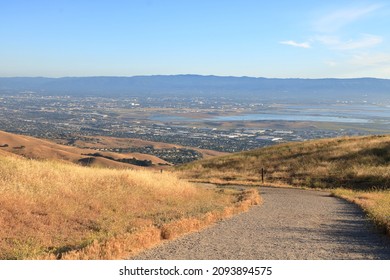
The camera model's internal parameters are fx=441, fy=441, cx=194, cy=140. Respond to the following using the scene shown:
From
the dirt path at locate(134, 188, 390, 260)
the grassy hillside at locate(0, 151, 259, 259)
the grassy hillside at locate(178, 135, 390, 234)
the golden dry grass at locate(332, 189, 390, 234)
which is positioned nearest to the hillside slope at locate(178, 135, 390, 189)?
the grassy hillside at locate(178, 135, 390, 234)

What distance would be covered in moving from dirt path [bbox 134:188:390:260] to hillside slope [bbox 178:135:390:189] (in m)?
12.6

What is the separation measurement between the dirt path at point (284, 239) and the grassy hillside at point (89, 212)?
68 centimetres

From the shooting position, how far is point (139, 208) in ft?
49.8

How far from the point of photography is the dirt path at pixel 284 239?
345 inches

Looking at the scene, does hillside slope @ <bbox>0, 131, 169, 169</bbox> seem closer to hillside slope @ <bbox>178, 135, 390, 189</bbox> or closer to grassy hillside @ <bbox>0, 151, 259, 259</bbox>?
hillside slope @ <bbox>178, 135, 390, 189</bbox>

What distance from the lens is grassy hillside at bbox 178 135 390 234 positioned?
26.9m

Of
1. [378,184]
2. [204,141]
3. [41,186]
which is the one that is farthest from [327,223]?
[204,141]

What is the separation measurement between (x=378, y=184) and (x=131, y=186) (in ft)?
50.4

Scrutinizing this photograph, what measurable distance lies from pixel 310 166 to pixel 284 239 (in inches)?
941

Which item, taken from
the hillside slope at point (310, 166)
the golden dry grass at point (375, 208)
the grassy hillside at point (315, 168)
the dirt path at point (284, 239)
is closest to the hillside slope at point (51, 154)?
the grassy hillside at point (315, 168)

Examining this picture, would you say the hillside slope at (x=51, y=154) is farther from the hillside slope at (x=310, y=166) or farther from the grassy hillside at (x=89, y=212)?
the grassy hillside at (x=89, y=212)

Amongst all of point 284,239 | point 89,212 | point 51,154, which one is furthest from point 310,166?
point 51,154

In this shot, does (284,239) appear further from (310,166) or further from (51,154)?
(51,154)
